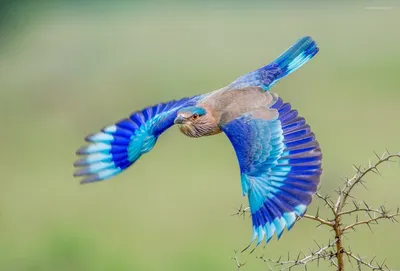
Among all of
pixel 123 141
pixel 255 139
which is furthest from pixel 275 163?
pixel 123 141

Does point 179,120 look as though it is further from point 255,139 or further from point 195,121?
point 255,139

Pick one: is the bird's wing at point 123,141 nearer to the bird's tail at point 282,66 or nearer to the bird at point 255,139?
the bird at point 255,139

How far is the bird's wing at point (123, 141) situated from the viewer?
2.56 meters

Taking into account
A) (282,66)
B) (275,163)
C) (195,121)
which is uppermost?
(282,66)

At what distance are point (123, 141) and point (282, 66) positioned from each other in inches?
19.5

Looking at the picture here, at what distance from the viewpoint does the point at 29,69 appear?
8.63m

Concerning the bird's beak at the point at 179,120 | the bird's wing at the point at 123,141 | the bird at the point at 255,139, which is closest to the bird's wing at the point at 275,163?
the bird at the point at 255,139

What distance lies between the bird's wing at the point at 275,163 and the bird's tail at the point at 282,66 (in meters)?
0.25

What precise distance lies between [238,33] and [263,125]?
249 inches

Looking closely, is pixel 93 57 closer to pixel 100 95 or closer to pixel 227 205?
pixel 100 95

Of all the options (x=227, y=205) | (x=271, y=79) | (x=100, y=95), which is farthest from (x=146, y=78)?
(x=271, y=79)

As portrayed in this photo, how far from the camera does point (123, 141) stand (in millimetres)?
2686

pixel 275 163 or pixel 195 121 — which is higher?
pixel 195 121

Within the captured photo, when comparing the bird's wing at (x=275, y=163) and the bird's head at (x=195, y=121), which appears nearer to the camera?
the bird's wing at (x=275, y=163)
